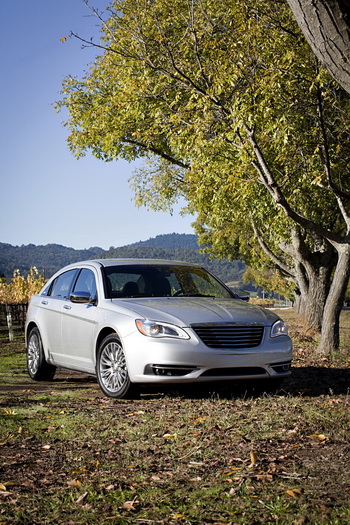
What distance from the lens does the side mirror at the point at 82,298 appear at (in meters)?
8.53

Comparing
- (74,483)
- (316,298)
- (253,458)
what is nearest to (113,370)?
(253,458)

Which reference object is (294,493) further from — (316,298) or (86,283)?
(316,298)

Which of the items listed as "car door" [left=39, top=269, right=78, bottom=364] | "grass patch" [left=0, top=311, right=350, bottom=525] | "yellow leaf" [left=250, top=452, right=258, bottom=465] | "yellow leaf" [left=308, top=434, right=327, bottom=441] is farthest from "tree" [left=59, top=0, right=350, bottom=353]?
"yellow leaf" [left=250, top=452, right=258, bottom=465]

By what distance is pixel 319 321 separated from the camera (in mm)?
19531

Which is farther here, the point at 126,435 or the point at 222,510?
the point at 126,435

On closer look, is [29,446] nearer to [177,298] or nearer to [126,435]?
[126,435]

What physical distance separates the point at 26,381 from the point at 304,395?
14.9ft

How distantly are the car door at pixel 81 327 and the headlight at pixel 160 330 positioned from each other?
3.43 feet

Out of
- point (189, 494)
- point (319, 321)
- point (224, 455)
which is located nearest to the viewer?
point (189, 494)

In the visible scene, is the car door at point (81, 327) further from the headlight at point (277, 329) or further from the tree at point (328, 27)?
the tree at point (328, 27)

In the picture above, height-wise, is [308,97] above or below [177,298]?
above

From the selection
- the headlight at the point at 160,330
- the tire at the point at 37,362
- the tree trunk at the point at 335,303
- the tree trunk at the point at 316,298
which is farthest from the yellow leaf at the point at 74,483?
the tree trunk at the point at 316,298

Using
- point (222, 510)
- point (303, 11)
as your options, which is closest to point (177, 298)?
point (303, 11)

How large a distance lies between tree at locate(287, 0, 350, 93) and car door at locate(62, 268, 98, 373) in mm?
4367
